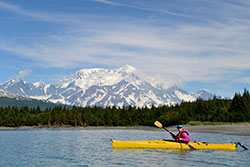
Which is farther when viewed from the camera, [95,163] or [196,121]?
[196,121]

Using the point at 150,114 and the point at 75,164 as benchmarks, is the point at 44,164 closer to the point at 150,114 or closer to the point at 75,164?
the point at 75,164

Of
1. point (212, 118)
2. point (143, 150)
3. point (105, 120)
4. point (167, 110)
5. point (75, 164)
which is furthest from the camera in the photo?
point (105, 120)

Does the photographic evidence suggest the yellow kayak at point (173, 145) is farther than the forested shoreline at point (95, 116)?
No

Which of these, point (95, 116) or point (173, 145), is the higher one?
point (95, 116)

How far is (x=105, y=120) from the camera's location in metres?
176

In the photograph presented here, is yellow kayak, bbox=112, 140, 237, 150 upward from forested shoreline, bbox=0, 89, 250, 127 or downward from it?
downward

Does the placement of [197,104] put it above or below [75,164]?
above

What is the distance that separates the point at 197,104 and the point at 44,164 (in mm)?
117312

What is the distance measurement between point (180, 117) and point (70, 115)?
64.6 metres

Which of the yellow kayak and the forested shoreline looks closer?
the yellow kayak

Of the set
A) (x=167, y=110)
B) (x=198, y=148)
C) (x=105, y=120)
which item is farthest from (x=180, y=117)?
(x=198, y=148)

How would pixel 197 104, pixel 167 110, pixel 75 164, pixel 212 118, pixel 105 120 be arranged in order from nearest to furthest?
1. pixel 75 164
2. pixel 212 118
3. pixel 197 104
4. pixel 167 110
5. pixel 105 120

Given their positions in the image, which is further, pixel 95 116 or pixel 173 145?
pixel 95 116

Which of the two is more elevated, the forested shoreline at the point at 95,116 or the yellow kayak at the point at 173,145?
the forested shoreline at the point at 95,116
